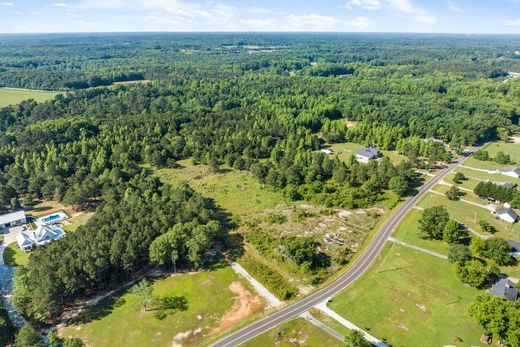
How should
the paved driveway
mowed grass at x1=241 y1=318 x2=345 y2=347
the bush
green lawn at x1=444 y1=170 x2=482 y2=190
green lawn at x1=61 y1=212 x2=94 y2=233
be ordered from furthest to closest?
green lawn at x1=444 y1=170 x2=482 y2=190 < green lawn at x1=61 y1=212 x2=94 y2=233 < the bush < the paved driveway < mowed grass at x1=241 y1=318 x2=345 y2=347

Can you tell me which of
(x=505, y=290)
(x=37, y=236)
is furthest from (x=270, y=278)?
(x=37, y=236)

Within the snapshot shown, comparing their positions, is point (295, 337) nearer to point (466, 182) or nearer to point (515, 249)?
point (515, 249)

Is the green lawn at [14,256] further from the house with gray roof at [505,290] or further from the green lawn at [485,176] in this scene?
the green lawn at [485,176]

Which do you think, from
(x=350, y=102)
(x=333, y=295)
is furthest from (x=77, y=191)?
(x=350, y=102)

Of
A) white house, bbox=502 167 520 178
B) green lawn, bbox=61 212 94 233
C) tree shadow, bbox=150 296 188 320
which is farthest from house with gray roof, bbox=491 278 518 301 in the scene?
green lawn, bbox=61 212 94 233

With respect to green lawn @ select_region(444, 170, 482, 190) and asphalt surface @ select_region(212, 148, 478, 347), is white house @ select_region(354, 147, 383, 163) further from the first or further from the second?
asphalt surface @ select_region(212, 148, 478, 347)

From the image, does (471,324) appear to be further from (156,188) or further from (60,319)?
(156,188)

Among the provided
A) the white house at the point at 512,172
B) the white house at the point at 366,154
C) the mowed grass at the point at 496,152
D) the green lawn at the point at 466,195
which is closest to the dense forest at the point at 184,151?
the white house at the point at 366,154
